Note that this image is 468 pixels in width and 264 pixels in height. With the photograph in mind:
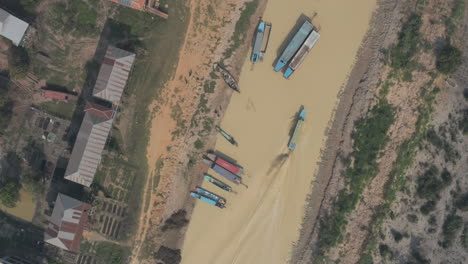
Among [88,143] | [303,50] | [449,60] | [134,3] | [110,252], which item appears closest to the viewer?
[88,143]

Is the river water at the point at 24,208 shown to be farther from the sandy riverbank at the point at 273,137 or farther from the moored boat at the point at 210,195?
the moored boat at the point at 210,195

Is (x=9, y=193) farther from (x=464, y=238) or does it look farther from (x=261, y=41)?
(x=464, y=238)

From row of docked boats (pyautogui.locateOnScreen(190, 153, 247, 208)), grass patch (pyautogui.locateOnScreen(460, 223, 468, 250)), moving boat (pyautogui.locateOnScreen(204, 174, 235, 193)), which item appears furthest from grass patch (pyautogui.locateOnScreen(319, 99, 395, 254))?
grass patch (pyautogui.locateOnScreen(460, 223, 468, 250))

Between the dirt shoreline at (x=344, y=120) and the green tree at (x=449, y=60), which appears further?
the dirt shoreline at (x=344, y=120)

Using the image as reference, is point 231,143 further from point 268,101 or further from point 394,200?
point 394,200

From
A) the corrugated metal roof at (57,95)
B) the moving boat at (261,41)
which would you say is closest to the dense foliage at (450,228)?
the moving boat at (261,41)

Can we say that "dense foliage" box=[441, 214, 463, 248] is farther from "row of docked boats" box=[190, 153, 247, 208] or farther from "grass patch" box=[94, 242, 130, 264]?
"grass patch" box=[94, 242, 130, 264]

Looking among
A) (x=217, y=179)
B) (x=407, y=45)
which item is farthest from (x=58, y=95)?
(x=407, y=45)
